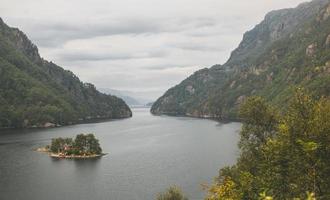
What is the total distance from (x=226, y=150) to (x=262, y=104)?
407 feet

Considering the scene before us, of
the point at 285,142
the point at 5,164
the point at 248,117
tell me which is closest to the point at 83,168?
the point at 5,164

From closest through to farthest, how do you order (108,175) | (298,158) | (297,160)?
1. (298,158)
2. (297,160)
3. (108,175)

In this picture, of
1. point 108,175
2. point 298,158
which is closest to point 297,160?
point 298,158

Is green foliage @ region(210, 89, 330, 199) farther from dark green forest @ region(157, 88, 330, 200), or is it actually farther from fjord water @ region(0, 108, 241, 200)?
fjord water @ region(0, 108, 241, 200)

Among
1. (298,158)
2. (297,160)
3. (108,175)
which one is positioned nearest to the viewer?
(298,158)

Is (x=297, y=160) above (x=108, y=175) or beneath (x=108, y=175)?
above

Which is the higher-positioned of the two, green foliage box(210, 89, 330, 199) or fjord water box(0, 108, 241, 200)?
green foliage box(210, 89, 330, 199)

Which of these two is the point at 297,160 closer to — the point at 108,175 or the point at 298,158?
the point at 298,158

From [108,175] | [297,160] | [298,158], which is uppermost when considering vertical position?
[298,158]

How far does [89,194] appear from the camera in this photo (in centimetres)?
12306

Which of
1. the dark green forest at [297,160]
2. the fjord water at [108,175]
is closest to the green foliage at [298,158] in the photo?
the dark green forest at [297,160]

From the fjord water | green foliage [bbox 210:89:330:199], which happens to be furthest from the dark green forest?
the fjord water

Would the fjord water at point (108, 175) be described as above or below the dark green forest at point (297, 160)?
below

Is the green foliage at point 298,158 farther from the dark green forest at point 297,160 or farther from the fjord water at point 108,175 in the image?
the fjord water at point 108,175
